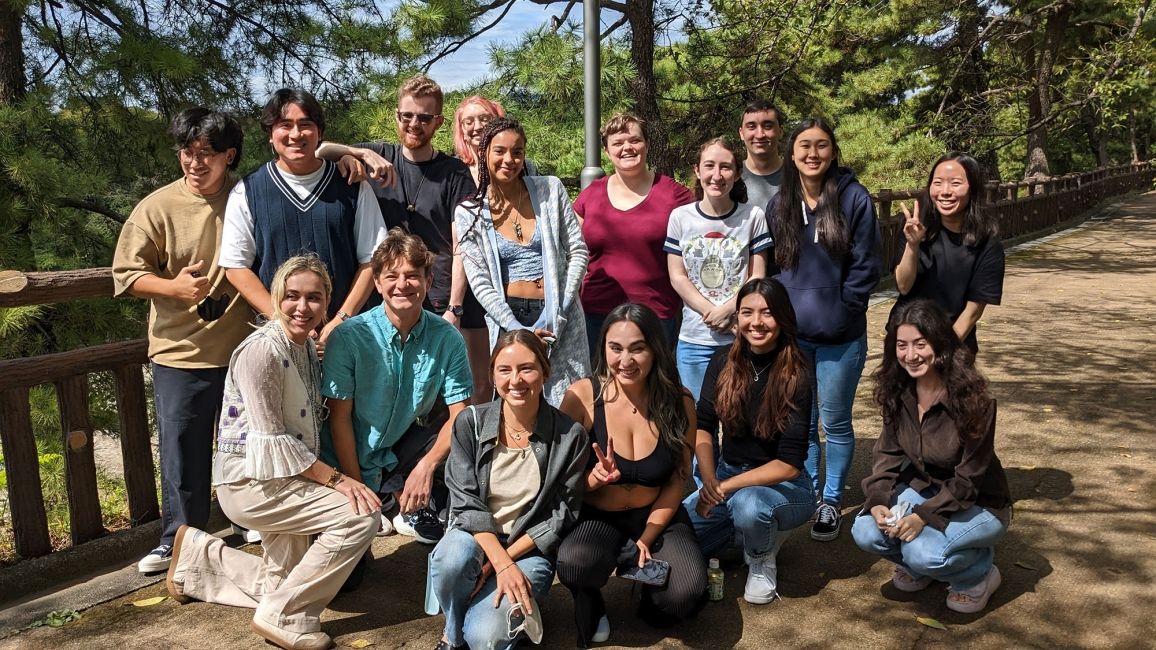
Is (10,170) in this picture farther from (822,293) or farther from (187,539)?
(822,293)

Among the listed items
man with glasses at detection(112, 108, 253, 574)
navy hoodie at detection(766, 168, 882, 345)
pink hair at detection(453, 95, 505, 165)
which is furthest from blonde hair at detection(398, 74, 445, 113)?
navy hoodie at detection(766, 168, 882, 345)

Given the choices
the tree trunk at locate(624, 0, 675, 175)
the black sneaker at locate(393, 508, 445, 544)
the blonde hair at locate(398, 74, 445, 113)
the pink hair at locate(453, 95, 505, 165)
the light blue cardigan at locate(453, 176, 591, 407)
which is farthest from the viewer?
the tree trunk at locate(624, 0, 675, 175)

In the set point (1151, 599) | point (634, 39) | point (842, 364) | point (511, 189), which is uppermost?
point (634, 39)

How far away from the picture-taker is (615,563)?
10.7 ft

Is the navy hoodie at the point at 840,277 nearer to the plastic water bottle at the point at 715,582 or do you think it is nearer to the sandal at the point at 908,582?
the sandal at the point at 908,582

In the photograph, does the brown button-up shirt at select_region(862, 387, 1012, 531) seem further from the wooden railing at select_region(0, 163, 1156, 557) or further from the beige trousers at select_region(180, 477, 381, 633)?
the wooden railing at select_region(0, 163, 1156, 557)

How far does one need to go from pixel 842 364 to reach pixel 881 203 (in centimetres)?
758

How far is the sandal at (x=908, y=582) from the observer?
11.7 feet

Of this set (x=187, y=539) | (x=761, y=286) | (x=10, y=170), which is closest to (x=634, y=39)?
(x=10, y=170)

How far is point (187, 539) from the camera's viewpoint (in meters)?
3.59

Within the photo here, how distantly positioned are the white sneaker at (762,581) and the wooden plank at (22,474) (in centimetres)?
265

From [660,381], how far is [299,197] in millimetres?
1508

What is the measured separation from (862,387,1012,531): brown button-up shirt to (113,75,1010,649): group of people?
0.01m

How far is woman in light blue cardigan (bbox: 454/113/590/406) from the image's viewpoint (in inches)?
157
